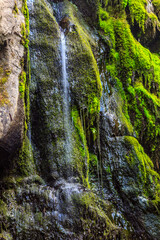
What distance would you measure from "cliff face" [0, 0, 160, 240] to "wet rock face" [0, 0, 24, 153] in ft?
0.06

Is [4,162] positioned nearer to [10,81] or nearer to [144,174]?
[10,81]

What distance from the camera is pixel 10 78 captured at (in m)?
3.67

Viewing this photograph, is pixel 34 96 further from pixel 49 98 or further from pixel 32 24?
pixel 32 24

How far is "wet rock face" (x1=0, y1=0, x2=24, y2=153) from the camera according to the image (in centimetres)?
344

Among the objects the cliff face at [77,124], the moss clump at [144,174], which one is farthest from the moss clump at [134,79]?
the moss clump at [144,174]

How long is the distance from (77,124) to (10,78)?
7.17 feet

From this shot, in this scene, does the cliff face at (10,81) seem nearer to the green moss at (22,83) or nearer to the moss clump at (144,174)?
the green moss at (22,83)

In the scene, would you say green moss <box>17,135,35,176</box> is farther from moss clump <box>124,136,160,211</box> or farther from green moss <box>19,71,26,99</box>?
moss clump <box>124,136,160,211</box>

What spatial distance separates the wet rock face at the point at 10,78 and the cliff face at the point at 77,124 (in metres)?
0.02

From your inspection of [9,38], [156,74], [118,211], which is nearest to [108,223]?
[118,211]

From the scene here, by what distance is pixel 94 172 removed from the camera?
614 cm

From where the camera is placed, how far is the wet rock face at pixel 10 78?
3.44 metres

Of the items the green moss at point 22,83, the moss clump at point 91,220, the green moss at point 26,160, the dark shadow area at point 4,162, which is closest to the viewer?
the dark shadow area at point 4,162

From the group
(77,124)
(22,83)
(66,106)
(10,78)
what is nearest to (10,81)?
(10,78)
